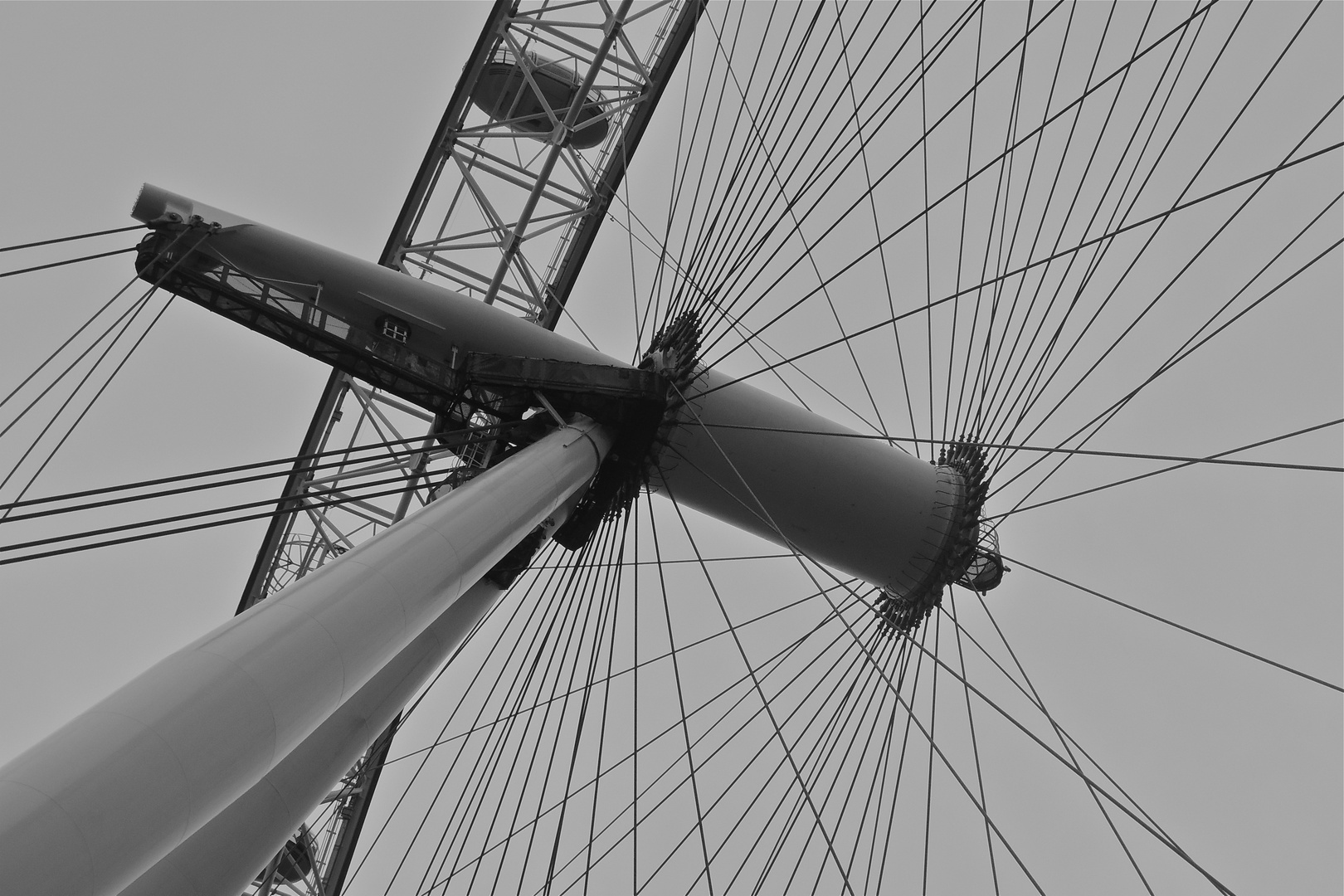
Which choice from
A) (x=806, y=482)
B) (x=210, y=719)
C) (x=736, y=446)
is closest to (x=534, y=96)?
(x=736, y=446)

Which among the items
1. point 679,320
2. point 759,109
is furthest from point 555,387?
point 759,109

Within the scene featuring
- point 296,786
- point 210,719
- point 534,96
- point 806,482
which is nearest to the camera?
point 210,719

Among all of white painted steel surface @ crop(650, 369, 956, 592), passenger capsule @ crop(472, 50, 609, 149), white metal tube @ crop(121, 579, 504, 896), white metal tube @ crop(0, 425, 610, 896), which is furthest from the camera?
passenger capsule @ crop(472, 50, 609, 149)

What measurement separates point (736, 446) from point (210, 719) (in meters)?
8.09

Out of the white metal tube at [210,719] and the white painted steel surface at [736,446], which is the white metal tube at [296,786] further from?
the white painted steel surface at [736,446]

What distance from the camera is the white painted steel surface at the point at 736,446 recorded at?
12.6 metres

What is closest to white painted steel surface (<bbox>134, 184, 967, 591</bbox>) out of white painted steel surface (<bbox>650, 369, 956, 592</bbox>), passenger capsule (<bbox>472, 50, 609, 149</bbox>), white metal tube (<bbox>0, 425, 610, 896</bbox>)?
white painted steel surface (<bbox>650, 369, 956, 592</bbox>)

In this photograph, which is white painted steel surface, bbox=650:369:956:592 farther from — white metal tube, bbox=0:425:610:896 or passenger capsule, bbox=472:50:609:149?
passenger capsule, bbox=472:50:609:149

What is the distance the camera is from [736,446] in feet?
41.3

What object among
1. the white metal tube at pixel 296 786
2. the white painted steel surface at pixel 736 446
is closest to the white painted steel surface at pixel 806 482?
the white painted steel surface at pixel 736 446

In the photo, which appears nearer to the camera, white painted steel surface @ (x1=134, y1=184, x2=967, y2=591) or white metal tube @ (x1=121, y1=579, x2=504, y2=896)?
white metal tube @ (x1=121, y1=579, x2=504, y2=896)

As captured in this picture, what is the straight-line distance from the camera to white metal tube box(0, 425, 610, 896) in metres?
4.21

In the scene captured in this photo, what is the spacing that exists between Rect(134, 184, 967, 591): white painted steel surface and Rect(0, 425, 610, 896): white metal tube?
16.0 ft

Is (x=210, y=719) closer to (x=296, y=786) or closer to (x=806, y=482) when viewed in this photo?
(x=296, y=786)
